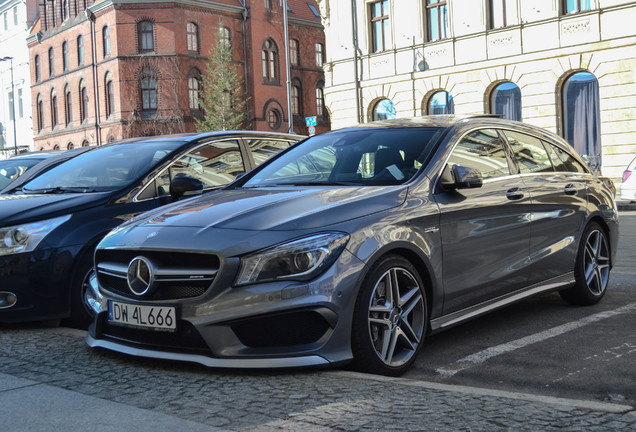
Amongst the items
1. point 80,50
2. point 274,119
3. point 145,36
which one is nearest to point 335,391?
point 145,36

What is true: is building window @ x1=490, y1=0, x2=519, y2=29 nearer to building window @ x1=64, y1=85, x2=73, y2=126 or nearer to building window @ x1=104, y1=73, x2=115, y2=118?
building window @ x1=104, y1=73, x2=115, y2=118

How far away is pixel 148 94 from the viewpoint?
50.9m

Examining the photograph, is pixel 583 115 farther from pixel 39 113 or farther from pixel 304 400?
pixel 39 113

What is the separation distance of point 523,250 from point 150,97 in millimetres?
47121

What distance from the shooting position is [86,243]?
606 cm

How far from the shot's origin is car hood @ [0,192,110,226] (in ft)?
19.8

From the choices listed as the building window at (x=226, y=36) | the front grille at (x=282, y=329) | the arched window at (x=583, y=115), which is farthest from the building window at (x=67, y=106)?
the front grille at (x=282, y=329)

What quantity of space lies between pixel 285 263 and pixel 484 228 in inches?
67.2

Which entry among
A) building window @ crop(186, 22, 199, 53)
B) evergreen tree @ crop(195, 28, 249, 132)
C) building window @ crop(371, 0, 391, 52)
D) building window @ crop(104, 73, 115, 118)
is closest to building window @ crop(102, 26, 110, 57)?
building window @ crop(104, 73, 115, 118)

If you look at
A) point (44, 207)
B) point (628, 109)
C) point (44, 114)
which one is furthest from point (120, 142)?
point (44, 114)

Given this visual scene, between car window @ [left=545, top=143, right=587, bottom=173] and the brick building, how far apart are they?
1767 inches

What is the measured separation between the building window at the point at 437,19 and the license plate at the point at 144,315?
26839mm

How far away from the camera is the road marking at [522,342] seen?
197 inches

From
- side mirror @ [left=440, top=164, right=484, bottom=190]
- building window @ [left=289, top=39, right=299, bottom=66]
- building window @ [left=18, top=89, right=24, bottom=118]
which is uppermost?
building window @ [left=289, top=39, right=299, bottom=66]
